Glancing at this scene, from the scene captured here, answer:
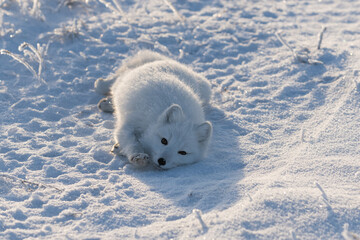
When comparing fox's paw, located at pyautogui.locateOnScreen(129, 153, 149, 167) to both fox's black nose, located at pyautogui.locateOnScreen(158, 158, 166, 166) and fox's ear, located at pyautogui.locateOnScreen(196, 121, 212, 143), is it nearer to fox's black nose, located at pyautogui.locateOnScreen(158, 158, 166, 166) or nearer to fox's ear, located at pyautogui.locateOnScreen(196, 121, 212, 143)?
fox's black nose, located at pyautogui.locateOnScreen(158, 158, 166, 166)

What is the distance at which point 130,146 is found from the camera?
13.2 feet

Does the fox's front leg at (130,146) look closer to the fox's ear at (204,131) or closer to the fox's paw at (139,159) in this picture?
the fox's paw at (139,159)

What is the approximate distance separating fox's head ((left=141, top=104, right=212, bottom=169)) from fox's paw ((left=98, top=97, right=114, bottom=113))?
3.27ft

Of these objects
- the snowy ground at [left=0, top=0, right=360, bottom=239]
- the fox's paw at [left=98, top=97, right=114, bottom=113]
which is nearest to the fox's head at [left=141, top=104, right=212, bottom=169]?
the snowy ground at [left=0, top=0, right=360, bottom=239]

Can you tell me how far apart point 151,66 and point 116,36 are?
2.01 m

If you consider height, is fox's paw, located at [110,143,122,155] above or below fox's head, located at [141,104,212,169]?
below

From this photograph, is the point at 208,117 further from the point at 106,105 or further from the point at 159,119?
the point at 106,105

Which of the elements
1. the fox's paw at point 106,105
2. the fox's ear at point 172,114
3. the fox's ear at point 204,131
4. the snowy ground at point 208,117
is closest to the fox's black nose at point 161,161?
the snowy ground at point 208,117

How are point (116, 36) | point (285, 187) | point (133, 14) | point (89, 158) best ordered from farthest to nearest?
point (133, 14)
point (116, 36)
point (89, 158)
point (285, 187)

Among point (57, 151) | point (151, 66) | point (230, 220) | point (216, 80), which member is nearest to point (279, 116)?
point (216, 80)

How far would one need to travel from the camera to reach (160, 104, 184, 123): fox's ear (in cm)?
381

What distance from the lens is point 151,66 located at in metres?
4.70

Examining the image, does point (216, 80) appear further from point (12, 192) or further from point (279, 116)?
point (12, 192)

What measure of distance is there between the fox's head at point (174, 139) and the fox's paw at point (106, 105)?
995 millimetres
